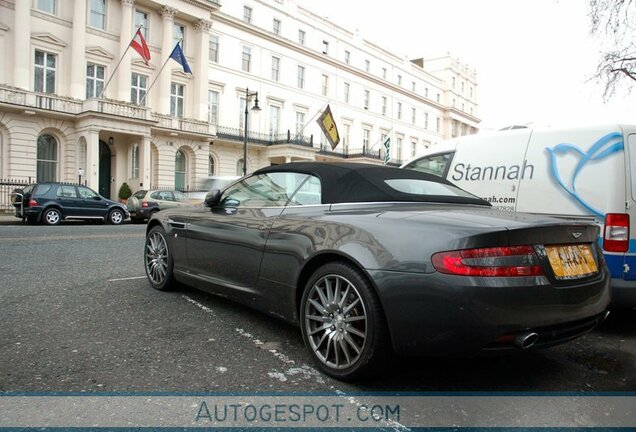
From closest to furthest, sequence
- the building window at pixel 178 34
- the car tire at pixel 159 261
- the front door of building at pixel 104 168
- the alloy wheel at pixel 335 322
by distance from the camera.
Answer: the alloy wheel at pixel 335 322 < the car tire at pixel 159 261 < the front door of building at pixel 104 168 < the building window at pixel 178 34

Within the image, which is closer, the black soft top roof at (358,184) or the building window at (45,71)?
the black soft top roof at (358,184)

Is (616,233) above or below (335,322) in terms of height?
above

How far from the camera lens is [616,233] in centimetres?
403

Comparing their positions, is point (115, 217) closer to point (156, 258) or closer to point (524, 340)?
point (156, 258)

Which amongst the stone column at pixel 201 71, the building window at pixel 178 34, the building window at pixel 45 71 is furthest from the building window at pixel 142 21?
the building window at pixel 45 71

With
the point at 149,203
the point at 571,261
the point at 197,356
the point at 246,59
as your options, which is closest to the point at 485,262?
the point at 571,261

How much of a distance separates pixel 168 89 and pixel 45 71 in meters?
6.90

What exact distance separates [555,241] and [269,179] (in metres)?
2.27

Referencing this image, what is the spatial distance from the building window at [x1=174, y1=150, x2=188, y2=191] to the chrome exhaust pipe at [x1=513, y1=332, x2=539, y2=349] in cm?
3116

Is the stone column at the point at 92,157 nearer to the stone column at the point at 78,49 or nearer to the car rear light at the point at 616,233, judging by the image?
the stone column at the point at 78,49

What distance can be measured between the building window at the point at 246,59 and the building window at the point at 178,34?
5.80m

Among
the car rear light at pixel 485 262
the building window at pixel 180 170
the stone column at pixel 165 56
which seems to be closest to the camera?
the car rear light at pixel 485 262

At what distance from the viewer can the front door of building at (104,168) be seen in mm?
27781

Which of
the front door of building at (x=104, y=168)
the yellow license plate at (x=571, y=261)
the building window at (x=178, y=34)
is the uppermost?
the building window at (x=178, y=34)
